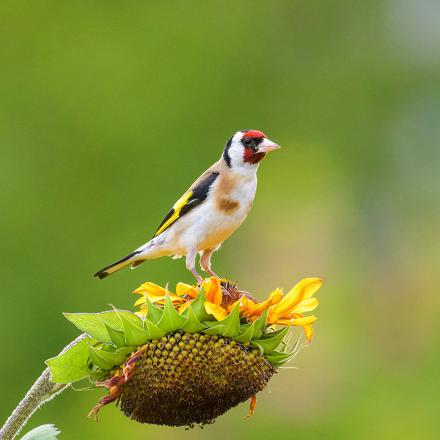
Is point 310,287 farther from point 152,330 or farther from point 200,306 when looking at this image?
point 152,330

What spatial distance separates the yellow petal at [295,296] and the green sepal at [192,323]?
0.91ft

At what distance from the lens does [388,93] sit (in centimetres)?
1861

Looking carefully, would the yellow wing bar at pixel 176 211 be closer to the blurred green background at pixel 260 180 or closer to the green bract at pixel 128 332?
the green bract at pixel 128 332

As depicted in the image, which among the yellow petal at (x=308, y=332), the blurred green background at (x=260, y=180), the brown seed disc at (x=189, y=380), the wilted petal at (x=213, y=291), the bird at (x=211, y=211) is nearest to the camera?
the brown seed disc at (x=189, y=380)

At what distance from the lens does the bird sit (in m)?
5.65

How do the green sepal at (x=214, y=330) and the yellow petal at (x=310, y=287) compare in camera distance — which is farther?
the yellow petal at (x=310, y=287)

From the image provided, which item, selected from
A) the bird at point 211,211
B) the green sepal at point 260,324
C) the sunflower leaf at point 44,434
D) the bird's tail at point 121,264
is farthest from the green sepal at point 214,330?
the bird's tail at point 121,264

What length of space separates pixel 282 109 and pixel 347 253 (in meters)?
3.61

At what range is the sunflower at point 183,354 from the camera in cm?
394

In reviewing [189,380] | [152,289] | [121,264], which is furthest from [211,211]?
[189,380]

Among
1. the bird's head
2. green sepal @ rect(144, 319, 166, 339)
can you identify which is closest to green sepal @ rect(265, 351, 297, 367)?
green sepal @ rect(144, 319, 166, 339)

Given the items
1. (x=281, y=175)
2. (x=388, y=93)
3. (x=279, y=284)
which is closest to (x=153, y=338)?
(x=279, y=284)

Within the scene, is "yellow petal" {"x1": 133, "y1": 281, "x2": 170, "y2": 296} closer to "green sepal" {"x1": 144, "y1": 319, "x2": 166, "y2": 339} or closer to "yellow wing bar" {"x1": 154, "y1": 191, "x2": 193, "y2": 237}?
"green sepal" {"x1": 144, "y1": 319, "x2": 166, "y2": 339}

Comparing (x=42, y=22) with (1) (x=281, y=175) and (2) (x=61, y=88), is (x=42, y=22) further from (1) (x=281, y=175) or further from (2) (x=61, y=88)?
(1) (x=281, y=175)
